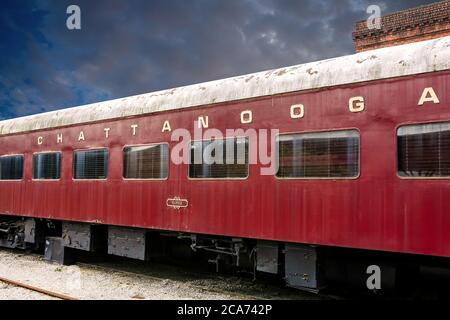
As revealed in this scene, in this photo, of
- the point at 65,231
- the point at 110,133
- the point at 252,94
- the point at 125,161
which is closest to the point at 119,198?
the point at 125,161

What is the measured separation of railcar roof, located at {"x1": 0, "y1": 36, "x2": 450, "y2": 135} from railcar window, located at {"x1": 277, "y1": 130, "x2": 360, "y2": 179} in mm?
701

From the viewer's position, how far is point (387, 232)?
5.33 metres

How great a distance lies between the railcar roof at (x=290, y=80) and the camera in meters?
5.31

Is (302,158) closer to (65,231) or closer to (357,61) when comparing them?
(357,61)

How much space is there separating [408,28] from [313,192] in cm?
1201

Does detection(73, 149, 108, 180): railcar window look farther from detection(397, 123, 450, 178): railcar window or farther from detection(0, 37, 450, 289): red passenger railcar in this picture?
detection(397, 123, 450, 178): railcar window

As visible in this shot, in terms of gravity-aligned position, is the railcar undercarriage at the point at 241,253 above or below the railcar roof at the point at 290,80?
below

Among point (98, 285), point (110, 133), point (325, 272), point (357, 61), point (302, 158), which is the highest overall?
point (357, 61)

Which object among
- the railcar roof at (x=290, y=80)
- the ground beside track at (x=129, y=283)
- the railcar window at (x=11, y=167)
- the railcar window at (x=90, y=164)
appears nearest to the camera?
the railcar roof at (x=290, y=80)

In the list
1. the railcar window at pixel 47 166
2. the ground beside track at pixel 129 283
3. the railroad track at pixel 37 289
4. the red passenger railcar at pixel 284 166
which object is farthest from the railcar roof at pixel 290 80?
Answer: the railroad track at pixel 37 289

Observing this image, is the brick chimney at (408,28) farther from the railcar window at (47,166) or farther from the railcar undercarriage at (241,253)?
the railcar window at (47,166)

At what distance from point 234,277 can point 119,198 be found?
281cm

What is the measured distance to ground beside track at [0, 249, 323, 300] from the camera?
7661mm

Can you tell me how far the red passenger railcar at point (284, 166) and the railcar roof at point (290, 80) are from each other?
0.02 meters
